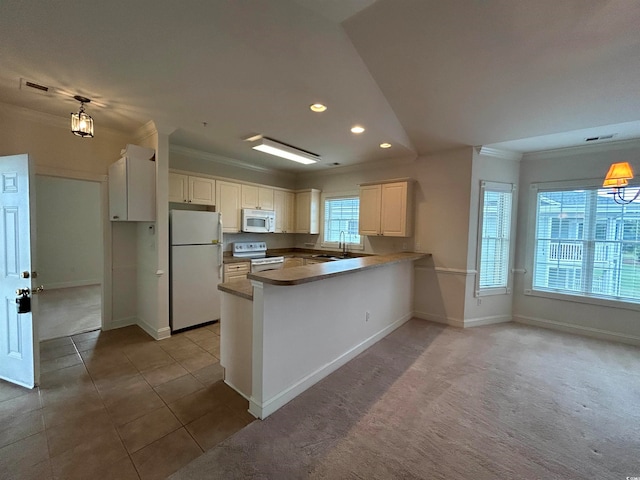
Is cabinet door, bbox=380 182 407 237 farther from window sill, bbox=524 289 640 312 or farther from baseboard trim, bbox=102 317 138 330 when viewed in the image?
baseboard trim, bbox=102 317 138 330

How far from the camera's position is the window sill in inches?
143

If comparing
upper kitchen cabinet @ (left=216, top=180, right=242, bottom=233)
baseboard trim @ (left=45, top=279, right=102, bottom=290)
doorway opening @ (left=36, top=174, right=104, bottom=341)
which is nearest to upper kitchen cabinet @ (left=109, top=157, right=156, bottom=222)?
upper kitchen cabinet @ (left=216, top=180, right=242, bottom=233)

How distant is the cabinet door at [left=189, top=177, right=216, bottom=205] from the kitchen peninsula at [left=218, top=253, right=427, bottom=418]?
245 centimetres

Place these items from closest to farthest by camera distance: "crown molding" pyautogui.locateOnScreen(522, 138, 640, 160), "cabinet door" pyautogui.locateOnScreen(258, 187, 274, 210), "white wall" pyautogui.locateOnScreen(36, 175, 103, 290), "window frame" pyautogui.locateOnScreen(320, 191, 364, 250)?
"crown molding" pyautogui.locateOnScreen(522, 138, 640, 160)
"cabinet door" pyautogui.locateOnScreen(258, 187, 274, 210)
"window frame" pyautogui.locateOnScreen(320, 191, 364, 250)
"white wall" pyautogui.locateOnScreen(36, 175, 103, 290)

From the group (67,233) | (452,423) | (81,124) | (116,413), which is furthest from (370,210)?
(67,233)

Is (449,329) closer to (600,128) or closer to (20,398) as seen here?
(600,128)

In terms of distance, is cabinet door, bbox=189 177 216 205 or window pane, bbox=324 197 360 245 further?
window pane, bbox=324 197 360 245

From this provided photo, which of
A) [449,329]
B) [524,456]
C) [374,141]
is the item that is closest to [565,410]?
[524,456]

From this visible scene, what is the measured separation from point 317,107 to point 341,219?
311cm

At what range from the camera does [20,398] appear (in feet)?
7.45

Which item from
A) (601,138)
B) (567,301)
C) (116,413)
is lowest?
(116,413)

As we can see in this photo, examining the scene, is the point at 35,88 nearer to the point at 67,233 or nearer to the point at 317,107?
the point at 317,107

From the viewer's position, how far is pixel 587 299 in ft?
12.8

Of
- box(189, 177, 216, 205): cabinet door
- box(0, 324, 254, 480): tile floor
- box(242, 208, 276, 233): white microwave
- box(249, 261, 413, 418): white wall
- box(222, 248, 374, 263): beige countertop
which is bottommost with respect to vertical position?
box(0, 324, 254, 480): tile floor
